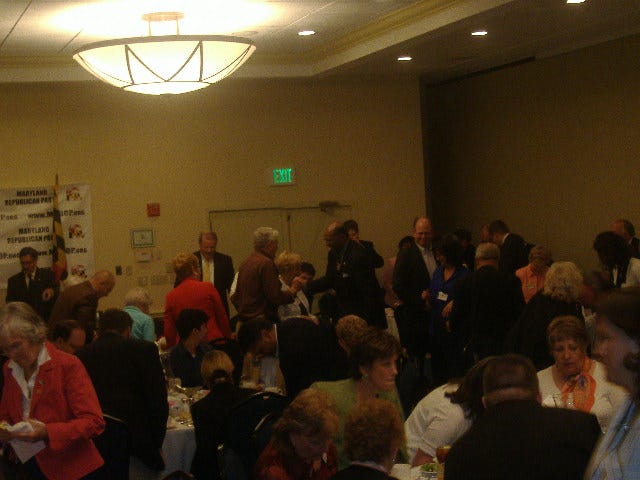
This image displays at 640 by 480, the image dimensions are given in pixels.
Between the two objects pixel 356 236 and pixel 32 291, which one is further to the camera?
pixel 356 236

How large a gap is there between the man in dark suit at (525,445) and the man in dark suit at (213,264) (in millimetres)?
7801

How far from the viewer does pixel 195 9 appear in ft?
27.0

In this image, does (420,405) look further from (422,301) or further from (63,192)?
(63,192)

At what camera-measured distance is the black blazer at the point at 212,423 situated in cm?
550

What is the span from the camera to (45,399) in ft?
14.5

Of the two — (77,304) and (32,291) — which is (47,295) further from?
(77,304)

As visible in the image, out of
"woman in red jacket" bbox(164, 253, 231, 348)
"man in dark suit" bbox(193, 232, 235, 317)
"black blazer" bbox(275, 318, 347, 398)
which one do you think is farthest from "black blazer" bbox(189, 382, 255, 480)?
"man in dark suit" bbox(193, 232, 235, 317)

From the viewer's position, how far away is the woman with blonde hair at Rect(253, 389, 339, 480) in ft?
13.8

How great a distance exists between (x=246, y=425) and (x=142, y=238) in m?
6.41

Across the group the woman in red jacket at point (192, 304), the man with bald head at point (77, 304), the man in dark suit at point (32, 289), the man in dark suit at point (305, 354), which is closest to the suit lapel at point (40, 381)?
the man in dark suit at point (305, 354)

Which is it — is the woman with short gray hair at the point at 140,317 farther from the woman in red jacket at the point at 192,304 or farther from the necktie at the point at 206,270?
the necktie at the point at 206,270

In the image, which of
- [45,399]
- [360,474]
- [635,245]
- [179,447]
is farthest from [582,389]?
[635,245]

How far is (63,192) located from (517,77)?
6047 millimetres

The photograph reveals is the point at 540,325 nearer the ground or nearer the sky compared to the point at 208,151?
nearer the ground
